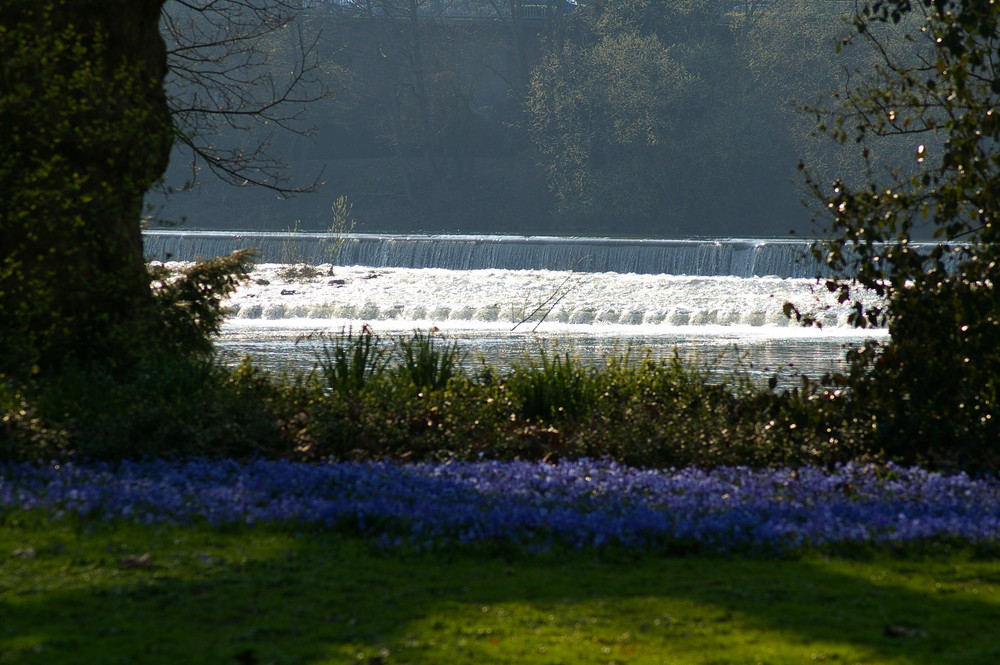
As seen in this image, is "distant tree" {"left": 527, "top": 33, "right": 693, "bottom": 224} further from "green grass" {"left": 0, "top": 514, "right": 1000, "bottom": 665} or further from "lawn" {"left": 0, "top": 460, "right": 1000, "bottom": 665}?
"green grass" {"left": 0, "top": 514, "right": 1000, "bottom": 665}

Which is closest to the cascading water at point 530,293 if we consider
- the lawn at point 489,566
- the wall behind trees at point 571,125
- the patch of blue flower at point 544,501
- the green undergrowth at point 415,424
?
the green undergrowth at point 415,424

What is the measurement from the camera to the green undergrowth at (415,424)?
6504mm

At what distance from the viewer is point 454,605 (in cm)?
394

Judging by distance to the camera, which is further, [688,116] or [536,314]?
[688,116]

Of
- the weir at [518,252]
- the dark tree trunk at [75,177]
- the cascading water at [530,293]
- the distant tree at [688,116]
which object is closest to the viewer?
the dark tree trunk at [75,177]

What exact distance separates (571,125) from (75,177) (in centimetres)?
4291

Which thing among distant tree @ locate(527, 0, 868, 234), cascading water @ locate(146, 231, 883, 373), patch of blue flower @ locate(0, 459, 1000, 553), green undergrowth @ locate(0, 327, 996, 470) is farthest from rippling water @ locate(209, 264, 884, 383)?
distant tree @ locate(527, 0, 868, 234)

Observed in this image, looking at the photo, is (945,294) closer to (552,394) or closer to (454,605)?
(552,394)

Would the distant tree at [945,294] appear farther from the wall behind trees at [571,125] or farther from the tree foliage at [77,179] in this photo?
the wall behind trees at [571,125]

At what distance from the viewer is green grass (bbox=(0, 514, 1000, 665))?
3449 millimetres

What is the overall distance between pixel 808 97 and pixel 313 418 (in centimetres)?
4401

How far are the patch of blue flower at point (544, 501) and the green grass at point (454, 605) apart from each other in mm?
209

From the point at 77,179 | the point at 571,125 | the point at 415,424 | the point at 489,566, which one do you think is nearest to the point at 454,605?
the point at 489,566

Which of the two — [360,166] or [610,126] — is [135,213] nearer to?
[610,126]
